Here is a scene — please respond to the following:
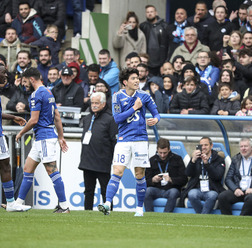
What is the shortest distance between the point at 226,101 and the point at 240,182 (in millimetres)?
2060

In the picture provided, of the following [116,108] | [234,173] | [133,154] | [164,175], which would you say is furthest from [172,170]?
[116,108]

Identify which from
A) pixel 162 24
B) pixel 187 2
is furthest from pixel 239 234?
pixel 187 2

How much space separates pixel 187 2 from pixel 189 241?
50.8 ft

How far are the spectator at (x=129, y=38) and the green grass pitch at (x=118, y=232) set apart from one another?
8.41m

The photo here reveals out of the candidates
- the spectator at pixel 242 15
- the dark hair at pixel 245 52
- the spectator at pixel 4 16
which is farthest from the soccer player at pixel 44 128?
the spectator at pixel 4 16

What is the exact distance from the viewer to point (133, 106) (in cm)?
1114

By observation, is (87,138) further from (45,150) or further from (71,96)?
(71,96)

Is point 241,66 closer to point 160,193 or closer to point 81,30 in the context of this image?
point 160,193

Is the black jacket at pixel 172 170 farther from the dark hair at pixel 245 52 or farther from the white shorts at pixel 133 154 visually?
the dark hair at pixel 245 52

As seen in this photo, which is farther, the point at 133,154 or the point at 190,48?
the point at 190,48

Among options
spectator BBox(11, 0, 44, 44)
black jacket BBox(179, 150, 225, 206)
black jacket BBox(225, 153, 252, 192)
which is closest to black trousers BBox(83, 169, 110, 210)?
black jacket BBox(179, 150, 225, 206)

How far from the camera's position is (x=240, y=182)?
13648 millimetres

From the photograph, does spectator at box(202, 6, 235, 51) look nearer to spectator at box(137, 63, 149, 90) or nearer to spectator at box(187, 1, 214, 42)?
spectator at box(187, 1, 214, 42)

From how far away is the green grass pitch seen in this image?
7.26m
